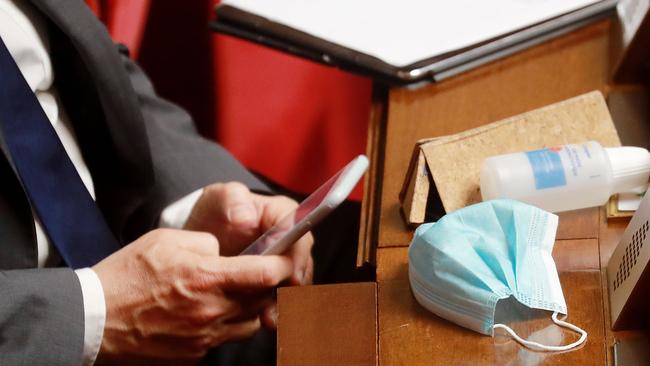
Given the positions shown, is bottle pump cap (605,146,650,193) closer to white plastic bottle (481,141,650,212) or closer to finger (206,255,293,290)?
white plastic bottle (481,141,650,212)

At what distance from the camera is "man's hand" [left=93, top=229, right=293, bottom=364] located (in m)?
0.76

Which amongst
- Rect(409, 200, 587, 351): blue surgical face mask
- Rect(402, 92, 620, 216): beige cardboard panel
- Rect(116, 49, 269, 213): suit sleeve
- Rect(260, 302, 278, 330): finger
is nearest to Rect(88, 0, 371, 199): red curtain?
Rect(116, 49, 269, 213): suit sleeve

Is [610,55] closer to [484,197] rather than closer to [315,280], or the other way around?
[484,197]

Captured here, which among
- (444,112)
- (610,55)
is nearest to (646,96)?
(610,55)

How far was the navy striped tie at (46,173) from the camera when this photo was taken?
31.0 inches

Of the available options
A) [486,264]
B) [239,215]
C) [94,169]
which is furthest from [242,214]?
[486,264]

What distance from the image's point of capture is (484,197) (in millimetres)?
659

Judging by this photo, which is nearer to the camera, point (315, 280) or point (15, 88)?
point (15, 88)

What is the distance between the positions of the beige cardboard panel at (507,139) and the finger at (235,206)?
0.26 m

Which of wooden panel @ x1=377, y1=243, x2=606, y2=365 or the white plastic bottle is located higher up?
the white plastic bottle

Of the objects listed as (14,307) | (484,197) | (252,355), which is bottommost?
(252,355)

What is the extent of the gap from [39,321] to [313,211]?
0.26 metres

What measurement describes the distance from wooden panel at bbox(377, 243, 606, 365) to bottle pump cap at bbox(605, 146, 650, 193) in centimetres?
9

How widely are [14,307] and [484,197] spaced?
0.41 metres
